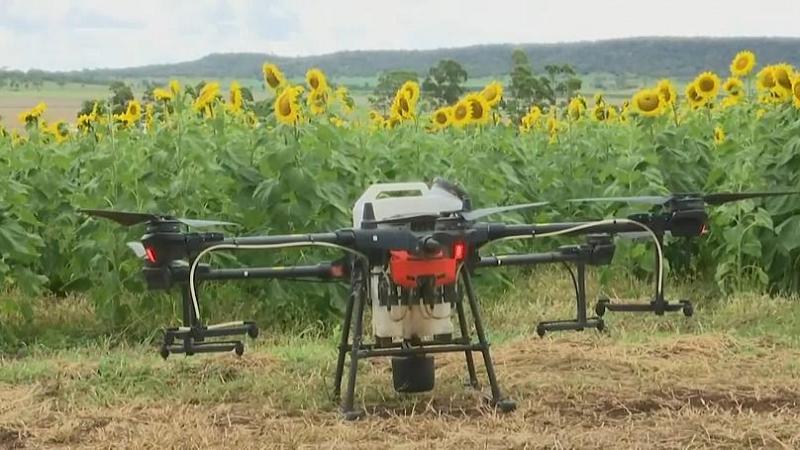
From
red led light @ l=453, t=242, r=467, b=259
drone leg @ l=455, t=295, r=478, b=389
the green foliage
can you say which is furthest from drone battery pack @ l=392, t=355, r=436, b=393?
the green foliage

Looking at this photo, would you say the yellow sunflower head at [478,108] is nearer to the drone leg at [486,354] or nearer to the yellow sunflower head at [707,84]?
the yellow sunflower head at [707,84]

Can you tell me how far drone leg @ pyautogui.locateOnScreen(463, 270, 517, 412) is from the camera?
15.7ft

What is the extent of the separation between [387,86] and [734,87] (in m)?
2.88

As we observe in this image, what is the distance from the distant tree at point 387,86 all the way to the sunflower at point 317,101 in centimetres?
175

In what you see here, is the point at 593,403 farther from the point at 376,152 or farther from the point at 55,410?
the point at 376,152

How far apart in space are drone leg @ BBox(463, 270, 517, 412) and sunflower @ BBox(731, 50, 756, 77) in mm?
5680

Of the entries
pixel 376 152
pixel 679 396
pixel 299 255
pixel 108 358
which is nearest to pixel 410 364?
pixel 679 396

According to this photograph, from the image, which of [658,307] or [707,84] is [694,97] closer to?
[707,84]

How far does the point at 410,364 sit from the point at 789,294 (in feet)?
12.6

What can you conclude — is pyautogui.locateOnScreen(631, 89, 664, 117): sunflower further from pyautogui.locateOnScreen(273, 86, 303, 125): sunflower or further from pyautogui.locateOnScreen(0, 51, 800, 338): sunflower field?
pyautogui.locateOnScreen(273, 86, 303, 125): sunflower

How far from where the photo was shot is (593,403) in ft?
16.5

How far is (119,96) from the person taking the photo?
9.52 metres

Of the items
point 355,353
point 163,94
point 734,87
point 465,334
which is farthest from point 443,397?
point 734,87

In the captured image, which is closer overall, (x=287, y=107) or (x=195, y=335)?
(x=195, y=335)
